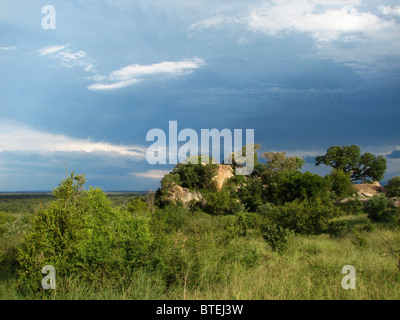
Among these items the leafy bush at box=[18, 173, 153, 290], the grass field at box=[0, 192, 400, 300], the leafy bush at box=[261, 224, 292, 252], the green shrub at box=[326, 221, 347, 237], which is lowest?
the green shrub at box=[326, 221, 347, 237]

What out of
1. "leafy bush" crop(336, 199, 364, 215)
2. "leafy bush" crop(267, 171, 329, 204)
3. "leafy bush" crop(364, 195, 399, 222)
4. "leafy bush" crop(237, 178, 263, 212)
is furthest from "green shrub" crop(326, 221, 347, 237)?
"leafy bush" crop(237, 178, 263, 212)

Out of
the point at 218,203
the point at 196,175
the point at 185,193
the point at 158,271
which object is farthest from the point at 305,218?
the point at 196,175

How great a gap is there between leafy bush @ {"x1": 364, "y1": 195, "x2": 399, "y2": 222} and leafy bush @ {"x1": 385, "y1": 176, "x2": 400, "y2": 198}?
69.1 ft

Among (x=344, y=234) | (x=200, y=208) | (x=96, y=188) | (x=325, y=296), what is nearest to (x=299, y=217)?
(x=344, y=234)

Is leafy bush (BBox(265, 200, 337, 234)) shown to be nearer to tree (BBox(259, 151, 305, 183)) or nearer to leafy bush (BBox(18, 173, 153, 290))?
leafy bush (BBox(18, 173, 153, 290))

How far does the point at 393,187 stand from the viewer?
44.9 m

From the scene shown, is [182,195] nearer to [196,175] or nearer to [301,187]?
[196,175]

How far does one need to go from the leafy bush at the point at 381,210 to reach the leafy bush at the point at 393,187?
21.1 metres

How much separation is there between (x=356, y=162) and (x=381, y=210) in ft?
107

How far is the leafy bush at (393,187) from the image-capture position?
4286cm

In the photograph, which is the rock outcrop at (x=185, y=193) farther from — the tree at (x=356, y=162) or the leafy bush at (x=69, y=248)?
the leafy bush at (x=69, y=248)

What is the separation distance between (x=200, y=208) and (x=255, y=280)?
3474 cm

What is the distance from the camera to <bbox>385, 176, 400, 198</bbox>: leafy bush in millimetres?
42862
